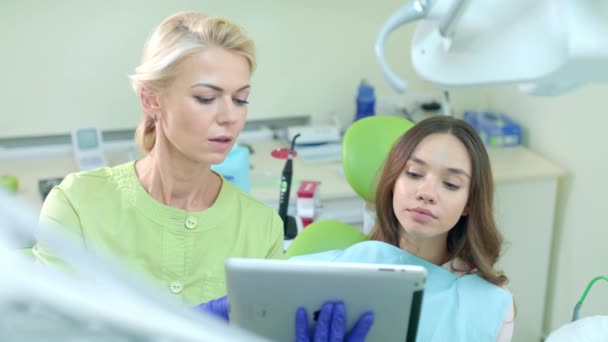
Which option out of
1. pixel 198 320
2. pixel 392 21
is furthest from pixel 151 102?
pixel 198 320

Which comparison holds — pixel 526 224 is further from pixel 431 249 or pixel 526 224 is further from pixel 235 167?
pixel 235 167

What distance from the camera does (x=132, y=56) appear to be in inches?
97.7

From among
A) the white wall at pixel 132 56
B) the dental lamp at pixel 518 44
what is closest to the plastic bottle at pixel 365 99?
the white wall at pixel 132 56

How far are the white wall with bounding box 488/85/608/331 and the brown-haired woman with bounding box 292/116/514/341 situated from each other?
1.02 m

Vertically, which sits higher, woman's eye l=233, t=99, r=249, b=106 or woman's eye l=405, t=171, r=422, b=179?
woman's eye l=233, t=99, r=249, b=106

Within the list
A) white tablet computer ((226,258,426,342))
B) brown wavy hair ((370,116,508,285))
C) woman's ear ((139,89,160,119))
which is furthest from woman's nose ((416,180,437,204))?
woman's ear ((139,89,160,119))

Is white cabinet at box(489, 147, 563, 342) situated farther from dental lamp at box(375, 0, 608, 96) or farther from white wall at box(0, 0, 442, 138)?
dental lamp at box(375, 0, 608, 96)

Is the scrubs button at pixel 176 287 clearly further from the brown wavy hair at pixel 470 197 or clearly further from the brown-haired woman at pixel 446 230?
the brown wavy hair at pixel 470 197

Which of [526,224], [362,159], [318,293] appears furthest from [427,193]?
[526,224]

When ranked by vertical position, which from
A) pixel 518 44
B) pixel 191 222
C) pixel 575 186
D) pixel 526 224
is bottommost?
pixel 526 224

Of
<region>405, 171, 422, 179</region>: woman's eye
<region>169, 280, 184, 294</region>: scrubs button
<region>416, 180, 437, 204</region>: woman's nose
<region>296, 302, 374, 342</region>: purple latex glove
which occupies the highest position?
<region>405, 171, 422, 179</region>: woman's eye

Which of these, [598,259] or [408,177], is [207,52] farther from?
[598,259]

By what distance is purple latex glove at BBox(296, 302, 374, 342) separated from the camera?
0.94 meters

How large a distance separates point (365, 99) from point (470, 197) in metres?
1.24
